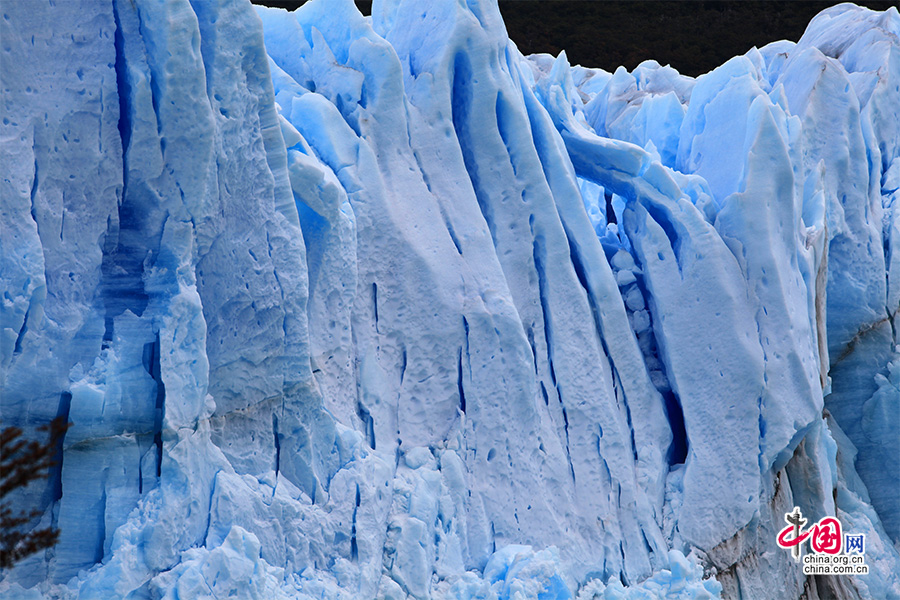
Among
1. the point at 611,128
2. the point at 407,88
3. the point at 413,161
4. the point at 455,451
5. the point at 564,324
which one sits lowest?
the point at 455,451

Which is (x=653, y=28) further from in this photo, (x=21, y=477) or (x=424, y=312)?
(x=21, y=477)

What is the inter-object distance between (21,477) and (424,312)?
3.14 metres

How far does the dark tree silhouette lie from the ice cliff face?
0.32 ft

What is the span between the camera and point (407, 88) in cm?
752

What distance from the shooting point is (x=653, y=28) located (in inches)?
1080

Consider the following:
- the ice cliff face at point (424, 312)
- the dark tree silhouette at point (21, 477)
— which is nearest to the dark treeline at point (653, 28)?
the ice cliff face at point (424, 312)

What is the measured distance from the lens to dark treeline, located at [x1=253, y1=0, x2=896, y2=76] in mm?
25812

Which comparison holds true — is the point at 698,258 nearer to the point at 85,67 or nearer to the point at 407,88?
the point at 407,88

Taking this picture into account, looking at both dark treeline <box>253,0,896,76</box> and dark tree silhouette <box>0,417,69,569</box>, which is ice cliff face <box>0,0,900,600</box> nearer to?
dark tree silhouette <box>0,417,69,569</box>

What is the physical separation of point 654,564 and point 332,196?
4.03 metres

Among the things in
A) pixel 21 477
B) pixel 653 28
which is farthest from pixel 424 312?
pixel 653 28

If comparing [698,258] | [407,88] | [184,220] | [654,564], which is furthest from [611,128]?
[184,220]

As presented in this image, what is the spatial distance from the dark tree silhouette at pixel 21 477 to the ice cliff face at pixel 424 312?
98 mm

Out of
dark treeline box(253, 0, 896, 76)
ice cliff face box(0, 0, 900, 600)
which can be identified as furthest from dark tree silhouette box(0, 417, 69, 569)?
dark treeline box(253, 0, 896, 76)
